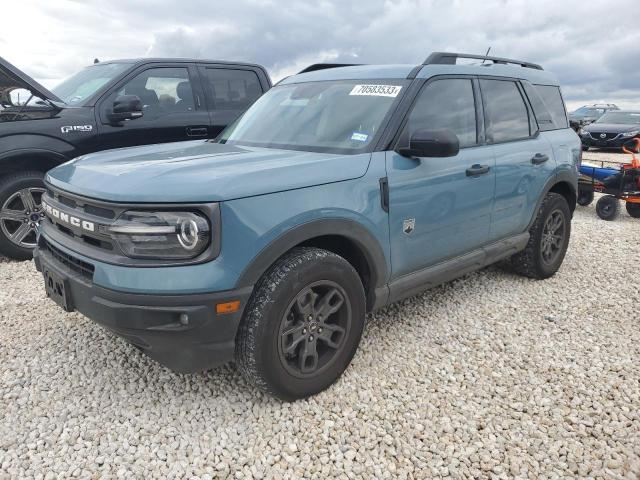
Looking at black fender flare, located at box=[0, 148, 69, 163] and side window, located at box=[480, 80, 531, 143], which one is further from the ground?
side window, located at box=[480, 80, 531, 143]

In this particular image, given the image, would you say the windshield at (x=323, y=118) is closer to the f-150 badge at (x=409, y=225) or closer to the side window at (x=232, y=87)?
the f-150 badge at (x=409, y=225)

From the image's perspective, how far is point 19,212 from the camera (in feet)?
15.8

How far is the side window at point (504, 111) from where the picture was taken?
3.87 m

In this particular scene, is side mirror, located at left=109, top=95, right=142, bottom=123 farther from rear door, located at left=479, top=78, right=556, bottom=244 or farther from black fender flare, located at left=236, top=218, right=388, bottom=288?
rear door, located at left=479, top=78, right=556, bottom=244

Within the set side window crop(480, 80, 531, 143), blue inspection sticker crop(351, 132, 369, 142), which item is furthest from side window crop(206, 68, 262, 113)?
blue inspection sticker crop(351, 132, 369, 142)

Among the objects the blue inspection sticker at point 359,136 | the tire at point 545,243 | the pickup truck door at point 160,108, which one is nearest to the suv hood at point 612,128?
the tire at point 545,243

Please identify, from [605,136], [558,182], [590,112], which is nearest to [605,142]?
[605,136]

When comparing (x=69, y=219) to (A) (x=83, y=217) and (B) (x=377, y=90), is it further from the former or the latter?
(B) (x=377, y=90)

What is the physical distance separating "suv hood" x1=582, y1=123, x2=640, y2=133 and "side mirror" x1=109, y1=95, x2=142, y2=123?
17.0 m

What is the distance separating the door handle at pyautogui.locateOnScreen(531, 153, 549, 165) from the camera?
13.8 feet

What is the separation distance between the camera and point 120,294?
226cm

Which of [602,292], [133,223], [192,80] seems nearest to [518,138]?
[602,292]

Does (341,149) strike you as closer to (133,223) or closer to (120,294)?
(133,223)

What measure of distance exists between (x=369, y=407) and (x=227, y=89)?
4.46 m
